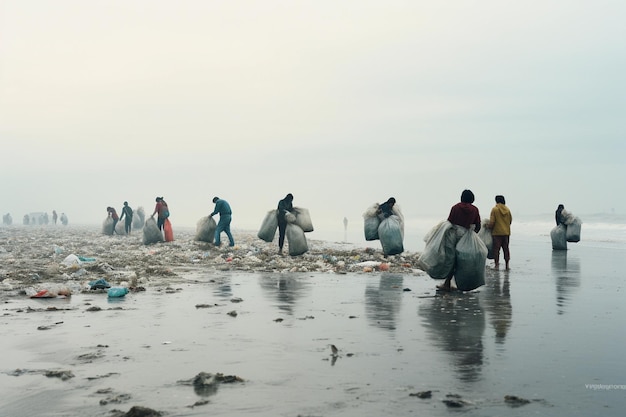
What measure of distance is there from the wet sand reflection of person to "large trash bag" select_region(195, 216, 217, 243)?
11.2 m

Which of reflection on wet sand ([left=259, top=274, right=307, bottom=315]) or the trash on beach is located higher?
the trash on beach

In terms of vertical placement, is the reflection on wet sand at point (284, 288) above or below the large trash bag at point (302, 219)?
below

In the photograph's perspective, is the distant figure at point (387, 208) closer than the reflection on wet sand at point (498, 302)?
No

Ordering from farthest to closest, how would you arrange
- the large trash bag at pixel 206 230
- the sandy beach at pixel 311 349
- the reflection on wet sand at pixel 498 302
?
the large trash bag at pixel 206 230, the reflection on wet sand at pixel 498 302, the sandy beach at pixel 311 349

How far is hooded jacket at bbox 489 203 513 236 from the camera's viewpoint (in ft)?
46.5

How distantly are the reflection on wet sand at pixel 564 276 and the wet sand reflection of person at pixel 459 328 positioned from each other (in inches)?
45.7

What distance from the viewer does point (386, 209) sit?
51.8ft

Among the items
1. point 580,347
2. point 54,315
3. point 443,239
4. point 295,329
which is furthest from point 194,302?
point 580,347

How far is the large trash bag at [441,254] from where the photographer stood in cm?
958

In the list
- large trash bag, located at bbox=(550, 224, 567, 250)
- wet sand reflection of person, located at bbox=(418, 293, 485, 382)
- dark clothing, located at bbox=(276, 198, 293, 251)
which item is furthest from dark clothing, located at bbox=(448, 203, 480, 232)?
large trash bag, located at bbox=(550, 224, 567, 250)

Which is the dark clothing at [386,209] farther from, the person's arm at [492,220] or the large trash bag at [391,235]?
the person's arm at [492,220]

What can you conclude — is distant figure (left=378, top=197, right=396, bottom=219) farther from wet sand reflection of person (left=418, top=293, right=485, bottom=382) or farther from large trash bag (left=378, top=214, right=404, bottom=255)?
wet sand reflection of person (left=418, top=293, right=485, bottom=382)

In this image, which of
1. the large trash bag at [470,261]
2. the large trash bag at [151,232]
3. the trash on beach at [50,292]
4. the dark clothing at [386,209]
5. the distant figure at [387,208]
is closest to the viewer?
the trash on beach at [50,292]

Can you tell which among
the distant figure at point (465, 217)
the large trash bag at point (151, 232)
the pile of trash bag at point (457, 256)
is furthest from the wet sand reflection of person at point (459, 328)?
the large trash bag at point (151, 232)
